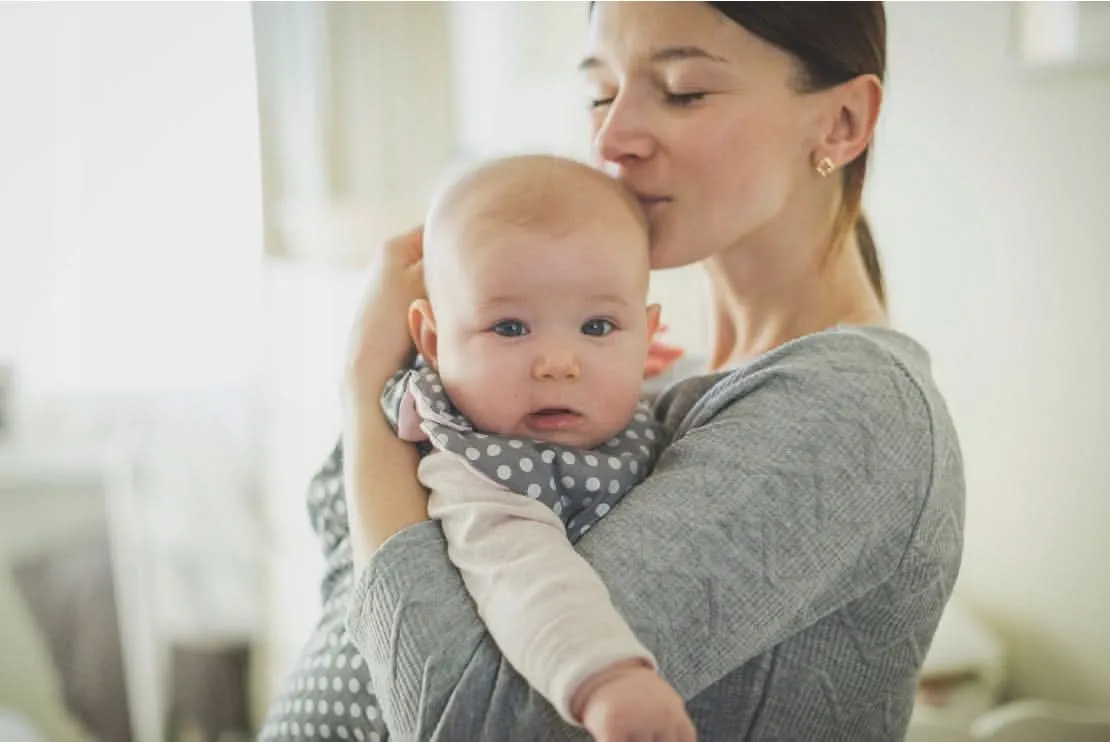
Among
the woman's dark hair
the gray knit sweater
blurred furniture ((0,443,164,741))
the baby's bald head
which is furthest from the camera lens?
blurred furniture ((0,443,164,741))

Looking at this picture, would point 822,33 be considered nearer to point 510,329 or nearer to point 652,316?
point 652,316

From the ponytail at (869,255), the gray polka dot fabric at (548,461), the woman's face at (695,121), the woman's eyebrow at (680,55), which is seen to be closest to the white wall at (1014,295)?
the ponytail at (869,255)

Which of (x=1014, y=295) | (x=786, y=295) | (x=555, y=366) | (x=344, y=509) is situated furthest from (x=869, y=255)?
(x=344, y=509)

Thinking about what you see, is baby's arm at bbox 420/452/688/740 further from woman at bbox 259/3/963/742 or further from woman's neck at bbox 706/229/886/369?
woman's neck at bbox 706/229/886/369

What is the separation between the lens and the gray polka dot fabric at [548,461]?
2.72 ft

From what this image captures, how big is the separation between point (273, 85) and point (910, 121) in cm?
155

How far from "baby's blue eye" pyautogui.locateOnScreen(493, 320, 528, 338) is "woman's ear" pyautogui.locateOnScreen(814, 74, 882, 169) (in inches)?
14.1

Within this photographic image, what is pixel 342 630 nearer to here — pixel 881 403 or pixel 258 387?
pixel 881 403

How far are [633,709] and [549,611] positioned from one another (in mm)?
84

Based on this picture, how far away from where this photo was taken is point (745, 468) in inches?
32.0

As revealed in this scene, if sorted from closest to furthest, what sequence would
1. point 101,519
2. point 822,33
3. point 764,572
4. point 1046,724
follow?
1. point 764,572
2. point 822,33
3. point 1046,724
4. point 101,519

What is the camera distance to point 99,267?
7.94 feet

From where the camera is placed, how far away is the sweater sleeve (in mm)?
684

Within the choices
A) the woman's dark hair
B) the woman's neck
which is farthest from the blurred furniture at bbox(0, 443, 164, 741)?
the woman's dark hair
